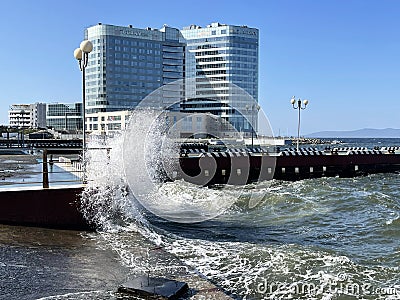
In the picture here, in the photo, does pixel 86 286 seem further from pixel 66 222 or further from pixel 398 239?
pixel 398 239

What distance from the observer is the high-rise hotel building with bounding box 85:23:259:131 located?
14288 cm

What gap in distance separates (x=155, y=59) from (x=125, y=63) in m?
10.6

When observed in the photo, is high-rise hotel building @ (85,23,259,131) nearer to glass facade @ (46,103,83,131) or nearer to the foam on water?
A: glass facade @ (46,103,83,131)

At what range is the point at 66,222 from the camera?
11312 millimetres

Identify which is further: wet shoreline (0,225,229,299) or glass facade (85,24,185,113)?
glass facade (85,24,185,113)

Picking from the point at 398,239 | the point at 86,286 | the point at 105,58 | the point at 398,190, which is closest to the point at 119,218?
the point at 86,286

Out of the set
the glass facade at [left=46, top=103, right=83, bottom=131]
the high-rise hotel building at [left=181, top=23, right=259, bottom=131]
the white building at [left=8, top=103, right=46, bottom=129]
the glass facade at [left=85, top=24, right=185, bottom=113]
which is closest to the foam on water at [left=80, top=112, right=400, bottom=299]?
the high-rise hotel building at [left=181, top=23, right=259, bottom=131]

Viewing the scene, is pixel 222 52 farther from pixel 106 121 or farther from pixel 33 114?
pixel 33 114

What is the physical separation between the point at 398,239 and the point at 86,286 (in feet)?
27.1

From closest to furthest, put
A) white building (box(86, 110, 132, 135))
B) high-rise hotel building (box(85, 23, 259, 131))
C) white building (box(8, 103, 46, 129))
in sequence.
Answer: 1. white building (box(86, 110, 132, 135))
2. high-rise hotel building (box(85, 23, 259, 131))
3. white building (box(8, 103, 46, 129))

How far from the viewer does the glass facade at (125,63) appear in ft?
465

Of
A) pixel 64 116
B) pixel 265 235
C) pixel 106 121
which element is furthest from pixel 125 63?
pixel 265 235

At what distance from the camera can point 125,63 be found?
A: 147000 mm

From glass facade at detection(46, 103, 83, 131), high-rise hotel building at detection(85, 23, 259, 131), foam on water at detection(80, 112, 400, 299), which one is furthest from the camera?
high-rise hotel building at detection(85, 23, 259, 131)
